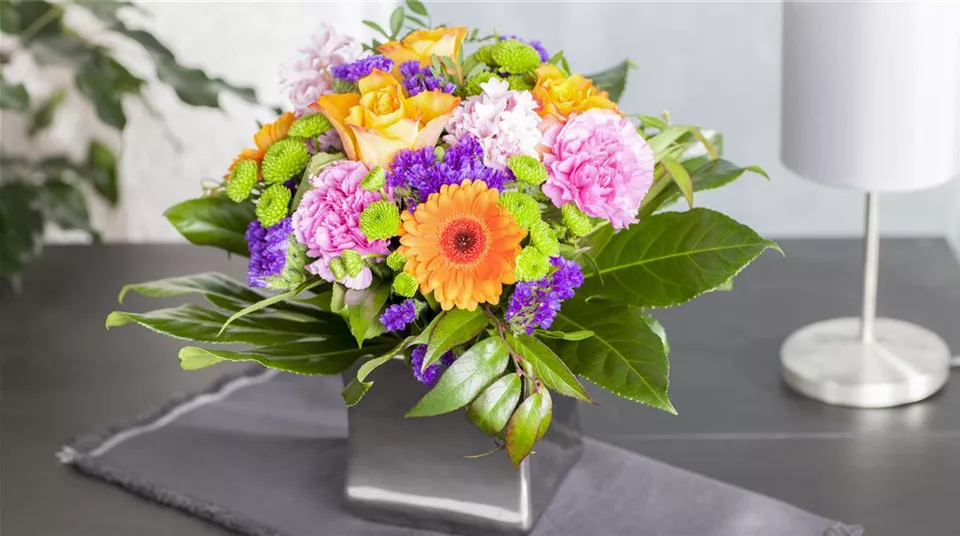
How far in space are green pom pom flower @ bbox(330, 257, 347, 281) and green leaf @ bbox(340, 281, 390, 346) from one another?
27 millimetres

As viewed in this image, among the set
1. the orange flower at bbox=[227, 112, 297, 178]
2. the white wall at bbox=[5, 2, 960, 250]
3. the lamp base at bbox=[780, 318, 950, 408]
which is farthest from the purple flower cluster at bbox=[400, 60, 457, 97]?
the white wall at bbox=[5, 2, 960, 250]

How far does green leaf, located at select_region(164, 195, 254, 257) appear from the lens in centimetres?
95

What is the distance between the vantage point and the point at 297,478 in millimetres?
1056

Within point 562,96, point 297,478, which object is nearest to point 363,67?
point 562,96

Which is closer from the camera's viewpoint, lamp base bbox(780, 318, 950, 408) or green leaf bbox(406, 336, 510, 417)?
green leaf bbox(406, 336, 510, 417)

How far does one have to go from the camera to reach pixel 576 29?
188cm

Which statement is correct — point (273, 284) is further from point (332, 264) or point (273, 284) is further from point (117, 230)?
point (117, 230)

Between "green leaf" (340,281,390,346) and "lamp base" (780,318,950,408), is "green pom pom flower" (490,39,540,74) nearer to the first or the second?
"green leaf" (340,281,390,346)

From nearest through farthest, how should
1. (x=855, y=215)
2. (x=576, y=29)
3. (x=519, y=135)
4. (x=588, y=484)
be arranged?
(x=519, y=135)
(x=588, y=484)
(x=576, y=29)
(x=855, y=215)

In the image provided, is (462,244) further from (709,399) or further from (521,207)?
(709,399)

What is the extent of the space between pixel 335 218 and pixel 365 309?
7 cm

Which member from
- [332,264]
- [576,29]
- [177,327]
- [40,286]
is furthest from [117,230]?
[332,264]

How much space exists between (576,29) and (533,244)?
1.16 meters

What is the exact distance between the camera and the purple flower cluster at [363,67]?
2.74 ft
